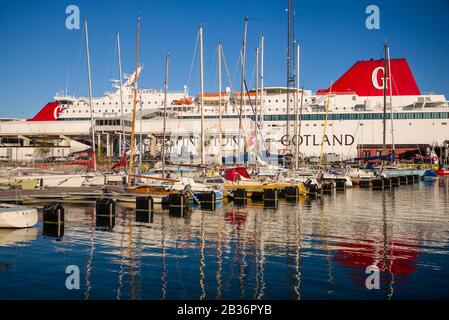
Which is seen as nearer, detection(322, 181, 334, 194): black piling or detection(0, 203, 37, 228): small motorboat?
detection(0, 203, 37, 228): small motorboat

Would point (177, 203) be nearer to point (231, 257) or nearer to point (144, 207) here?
point (144, 207)

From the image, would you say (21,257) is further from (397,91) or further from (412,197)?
(397,91)

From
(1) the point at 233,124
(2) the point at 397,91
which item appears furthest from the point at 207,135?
(2) the point at 397,91

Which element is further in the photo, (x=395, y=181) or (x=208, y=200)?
(x=395, y=181)

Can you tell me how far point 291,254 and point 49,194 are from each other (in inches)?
643

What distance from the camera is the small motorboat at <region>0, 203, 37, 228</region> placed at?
17156 mm

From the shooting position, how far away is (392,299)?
32.6ft

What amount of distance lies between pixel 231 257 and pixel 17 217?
27.4ft

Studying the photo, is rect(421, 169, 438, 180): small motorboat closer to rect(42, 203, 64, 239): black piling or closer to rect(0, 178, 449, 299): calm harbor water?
rect(0, 178, 449, 299): calm harbor water

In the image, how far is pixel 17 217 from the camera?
685 inches

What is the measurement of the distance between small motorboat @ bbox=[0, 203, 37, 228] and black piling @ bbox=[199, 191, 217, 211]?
9.37 metres

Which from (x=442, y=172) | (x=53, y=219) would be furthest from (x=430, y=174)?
(x=53, y=219)

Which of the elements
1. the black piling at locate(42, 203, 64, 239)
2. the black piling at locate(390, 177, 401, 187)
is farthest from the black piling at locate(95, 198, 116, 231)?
the black piling at locate(390, 177, 401, 187)

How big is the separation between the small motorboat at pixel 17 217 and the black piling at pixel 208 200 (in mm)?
9368
